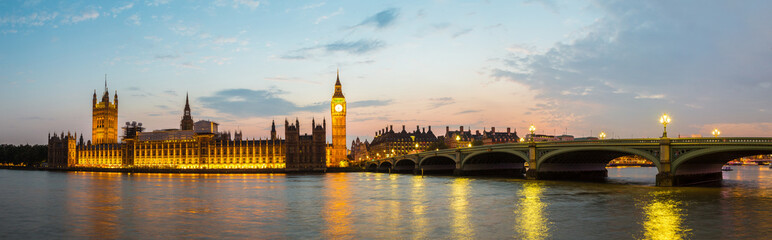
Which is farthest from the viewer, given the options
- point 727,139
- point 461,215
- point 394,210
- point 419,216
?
point 727,139

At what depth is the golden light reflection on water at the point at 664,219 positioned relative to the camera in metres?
32.3

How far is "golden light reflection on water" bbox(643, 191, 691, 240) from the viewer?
3228 centimetres

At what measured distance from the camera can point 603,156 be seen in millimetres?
93000

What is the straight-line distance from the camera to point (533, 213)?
4309 centimetres

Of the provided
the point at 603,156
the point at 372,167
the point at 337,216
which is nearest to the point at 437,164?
the point at 372,167

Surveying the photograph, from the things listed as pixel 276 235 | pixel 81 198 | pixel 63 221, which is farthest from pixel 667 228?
pixel 81 198

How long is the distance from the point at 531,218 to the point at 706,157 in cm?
3742

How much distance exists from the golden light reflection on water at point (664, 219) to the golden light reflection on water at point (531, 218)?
18.9 feet

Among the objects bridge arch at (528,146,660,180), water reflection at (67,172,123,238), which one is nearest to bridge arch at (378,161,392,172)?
bridge arch at (528,146,660,180)

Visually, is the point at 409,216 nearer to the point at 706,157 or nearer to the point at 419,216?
the point at 419,216

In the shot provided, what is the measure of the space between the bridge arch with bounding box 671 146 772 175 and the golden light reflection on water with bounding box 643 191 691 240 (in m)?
8.52

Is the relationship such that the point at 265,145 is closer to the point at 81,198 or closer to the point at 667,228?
the point at 81,198

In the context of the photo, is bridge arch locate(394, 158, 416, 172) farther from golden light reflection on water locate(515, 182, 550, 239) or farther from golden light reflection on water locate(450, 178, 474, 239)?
golden light reflection on water locate(515, 182, 550, 239)

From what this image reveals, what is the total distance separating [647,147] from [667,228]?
109ft
